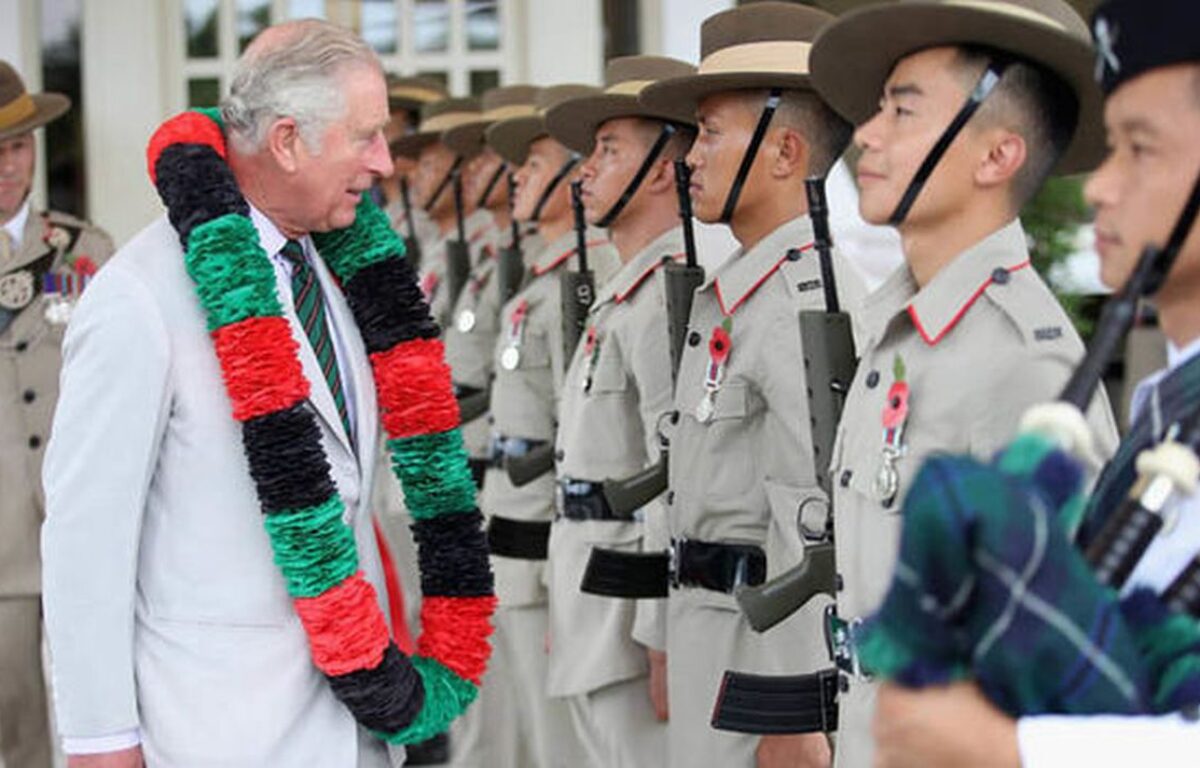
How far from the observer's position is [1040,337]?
92.4 inches

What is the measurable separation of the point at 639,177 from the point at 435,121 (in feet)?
8.97

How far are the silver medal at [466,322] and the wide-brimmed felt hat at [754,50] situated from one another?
→ 7.34 feet

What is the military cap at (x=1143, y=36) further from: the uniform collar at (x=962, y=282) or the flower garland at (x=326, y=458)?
the flower garland at (x=326, y=458)

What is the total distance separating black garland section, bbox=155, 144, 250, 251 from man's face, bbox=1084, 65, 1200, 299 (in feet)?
4.30

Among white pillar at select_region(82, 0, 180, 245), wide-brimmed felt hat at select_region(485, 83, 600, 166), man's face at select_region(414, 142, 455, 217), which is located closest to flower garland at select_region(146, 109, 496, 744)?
wide-brimmed felt hat at select_region(485, 83, 600, 166)

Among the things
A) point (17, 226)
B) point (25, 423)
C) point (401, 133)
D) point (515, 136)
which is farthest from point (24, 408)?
point (401, 133)

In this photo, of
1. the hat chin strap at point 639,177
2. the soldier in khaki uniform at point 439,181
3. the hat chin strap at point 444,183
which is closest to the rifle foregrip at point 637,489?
the hat chin strap at point 639,177

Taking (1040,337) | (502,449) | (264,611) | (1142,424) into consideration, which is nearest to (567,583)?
(502,449)

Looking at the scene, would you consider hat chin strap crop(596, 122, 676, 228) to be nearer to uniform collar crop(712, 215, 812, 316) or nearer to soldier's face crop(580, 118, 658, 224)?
soldier's face crop(580, 118, 658, 224)

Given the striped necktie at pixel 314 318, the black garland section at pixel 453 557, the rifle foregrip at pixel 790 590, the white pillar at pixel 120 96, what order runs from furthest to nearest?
1. the white pillar at pixel 120 96
2. the rifle foregrip at pixel 790 590
3. the black garland section at pixel 453 557
4. the striped necktie at pixel 314 318

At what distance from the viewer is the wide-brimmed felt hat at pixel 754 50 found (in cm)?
352

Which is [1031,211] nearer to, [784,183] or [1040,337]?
[784,183]

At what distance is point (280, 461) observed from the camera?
2.47 metres

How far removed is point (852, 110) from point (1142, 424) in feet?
4.35
